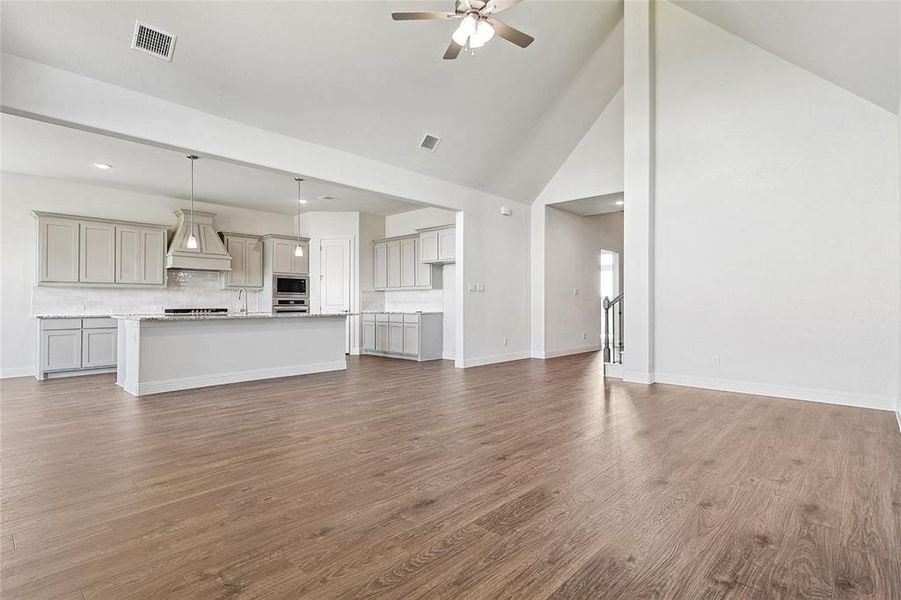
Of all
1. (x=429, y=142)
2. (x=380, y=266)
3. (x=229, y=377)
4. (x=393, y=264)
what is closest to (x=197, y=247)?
(x=229, y=377)

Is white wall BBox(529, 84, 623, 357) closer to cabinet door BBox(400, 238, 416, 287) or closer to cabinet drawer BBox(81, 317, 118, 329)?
cabinet door BBox(400, 238, 416, 287)

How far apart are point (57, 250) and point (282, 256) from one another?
3.39 m

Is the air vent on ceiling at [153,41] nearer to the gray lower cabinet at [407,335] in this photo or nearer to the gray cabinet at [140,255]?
the gray cabinet at [140,255]

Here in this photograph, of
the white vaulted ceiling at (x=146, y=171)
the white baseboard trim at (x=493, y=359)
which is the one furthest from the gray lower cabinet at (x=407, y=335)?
the white vaulted ceiling at (x=146, y=171)

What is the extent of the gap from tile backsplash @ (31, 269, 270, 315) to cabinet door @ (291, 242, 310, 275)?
0.88 metres

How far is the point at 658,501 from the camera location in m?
2.23

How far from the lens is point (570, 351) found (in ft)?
27.9

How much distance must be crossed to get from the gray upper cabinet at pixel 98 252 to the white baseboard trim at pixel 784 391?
7.98 metres

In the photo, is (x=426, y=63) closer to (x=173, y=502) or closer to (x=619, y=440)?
(x=619, y=440)

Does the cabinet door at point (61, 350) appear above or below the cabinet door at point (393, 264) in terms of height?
below

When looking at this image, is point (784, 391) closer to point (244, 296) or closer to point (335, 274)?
point (335, 274)

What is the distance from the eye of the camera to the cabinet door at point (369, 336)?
897 cm

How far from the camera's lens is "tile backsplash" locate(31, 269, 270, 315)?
6.81 metres

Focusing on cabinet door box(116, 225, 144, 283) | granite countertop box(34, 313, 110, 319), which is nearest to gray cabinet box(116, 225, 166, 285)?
cabinet door box(116, 225, 144, 283)
